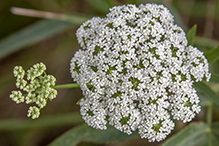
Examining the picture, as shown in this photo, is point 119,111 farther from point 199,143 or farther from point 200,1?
point 200,1

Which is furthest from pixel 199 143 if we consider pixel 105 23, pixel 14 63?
pixel 14 63

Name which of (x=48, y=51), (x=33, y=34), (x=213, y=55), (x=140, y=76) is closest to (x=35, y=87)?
(x=140, y=76)

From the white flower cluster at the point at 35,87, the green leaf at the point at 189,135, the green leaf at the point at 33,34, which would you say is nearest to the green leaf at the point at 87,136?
the green leaf at the point at 189,135

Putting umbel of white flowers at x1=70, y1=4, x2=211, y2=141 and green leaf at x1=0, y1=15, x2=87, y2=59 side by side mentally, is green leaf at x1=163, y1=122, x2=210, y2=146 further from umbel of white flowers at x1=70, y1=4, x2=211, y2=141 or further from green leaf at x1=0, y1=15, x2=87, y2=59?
green leaf at x1=0, y1=15, x2=87, y2=59

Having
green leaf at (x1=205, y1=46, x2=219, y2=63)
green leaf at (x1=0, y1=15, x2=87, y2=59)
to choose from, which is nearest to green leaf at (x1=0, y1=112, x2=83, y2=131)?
green leaf at (x1=0, y1=15, x2=87, y2=59)

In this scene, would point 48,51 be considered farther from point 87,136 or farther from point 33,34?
point 87,136

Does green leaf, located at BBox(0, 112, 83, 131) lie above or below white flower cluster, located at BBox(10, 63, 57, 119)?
below

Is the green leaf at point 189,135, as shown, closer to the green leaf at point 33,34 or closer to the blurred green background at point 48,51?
the blurred green background at point 48,51
